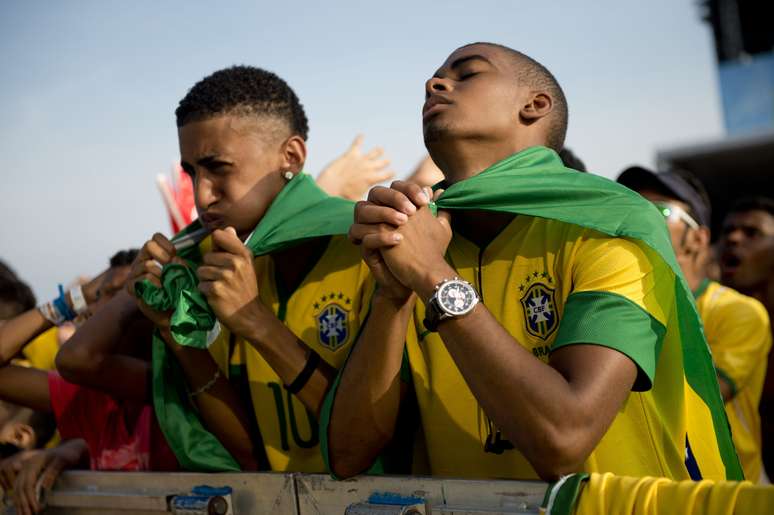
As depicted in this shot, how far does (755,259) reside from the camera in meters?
4.68

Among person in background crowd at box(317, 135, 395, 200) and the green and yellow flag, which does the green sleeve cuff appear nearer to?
the green and yellow flag

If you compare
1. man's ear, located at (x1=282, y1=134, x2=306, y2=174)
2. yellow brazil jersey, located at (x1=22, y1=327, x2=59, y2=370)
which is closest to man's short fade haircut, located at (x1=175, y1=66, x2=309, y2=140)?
man's ear, located at (x1=282, y1=134, x2=306, y2=174)

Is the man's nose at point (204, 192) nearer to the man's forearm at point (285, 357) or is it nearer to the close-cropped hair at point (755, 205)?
the man's forearm at point (285, 357)

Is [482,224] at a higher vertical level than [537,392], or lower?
higher

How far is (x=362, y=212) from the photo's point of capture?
1909 mm

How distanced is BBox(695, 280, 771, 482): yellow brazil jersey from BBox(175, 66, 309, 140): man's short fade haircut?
212 centimetres

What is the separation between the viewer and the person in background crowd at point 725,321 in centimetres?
379

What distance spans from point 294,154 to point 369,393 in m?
1.08

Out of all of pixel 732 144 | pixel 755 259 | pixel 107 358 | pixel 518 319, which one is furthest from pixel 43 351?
pixel 732 144

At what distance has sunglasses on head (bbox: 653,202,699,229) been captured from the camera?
379 centimetres

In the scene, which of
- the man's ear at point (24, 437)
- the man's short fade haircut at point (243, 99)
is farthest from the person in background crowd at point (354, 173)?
the man's ear at point (24, 437)

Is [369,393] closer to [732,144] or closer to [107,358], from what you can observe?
[107,358]

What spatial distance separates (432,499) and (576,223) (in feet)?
2.23

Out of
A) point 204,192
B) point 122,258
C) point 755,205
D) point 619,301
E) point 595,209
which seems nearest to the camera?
point 619,301
